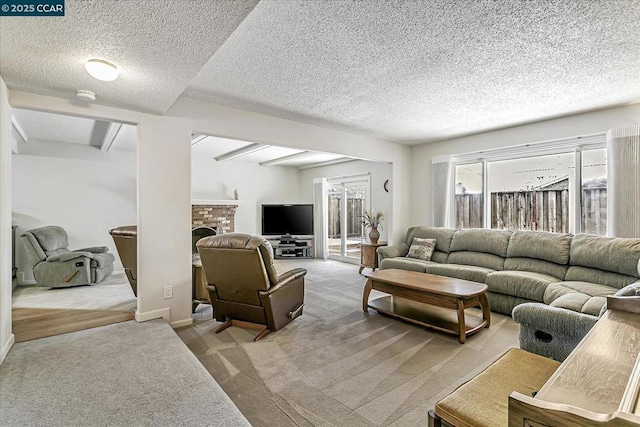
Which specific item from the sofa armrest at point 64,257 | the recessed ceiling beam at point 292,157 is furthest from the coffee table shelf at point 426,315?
the sofa armrest at point 64,257

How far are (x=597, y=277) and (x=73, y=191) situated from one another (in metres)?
7.93

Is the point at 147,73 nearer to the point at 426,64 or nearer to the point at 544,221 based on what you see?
the point at 426,64

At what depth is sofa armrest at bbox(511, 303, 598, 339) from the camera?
2.04 meters

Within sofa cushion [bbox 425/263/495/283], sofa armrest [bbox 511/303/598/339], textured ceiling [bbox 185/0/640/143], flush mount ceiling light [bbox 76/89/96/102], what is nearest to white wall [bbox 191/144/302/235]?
flush mount ceiling light [bbox 76/89/96/102]

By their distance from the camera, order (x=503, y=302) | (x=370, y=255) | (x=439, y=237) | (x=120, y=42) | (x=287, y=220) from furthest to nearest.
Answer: (x=287, y=220) → (x=370, y=255) → (x=439, y=237) → (x=503, y=302) → (x=120, y=42)

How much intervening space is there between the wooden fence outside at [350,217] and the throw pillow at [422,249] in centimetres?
229

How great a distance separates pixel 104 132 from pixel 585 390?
5965 mm

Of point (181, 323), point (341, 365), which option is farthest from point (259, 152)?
point (341, 365)

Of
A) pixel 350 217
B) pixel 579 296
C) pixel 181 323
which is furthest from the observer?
pixel 350 217

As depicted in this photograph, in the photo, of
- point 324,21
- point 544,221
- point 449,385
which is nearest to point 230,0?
point 324,21

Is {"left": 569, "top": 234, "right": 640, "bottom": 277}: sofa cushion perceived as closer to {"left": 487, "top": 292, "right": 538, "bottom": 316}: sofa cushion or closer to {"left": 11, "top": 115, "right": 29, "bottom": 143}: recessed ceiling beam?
{"left": 487, "top": 292, "right": 538, "bottom": 316}: sofa cushion

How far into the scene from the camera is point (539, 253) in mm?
3979

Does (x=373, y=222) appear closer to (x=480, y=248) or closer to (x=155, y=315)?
(x=480, y=248)

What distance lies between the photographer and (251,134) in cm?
388
